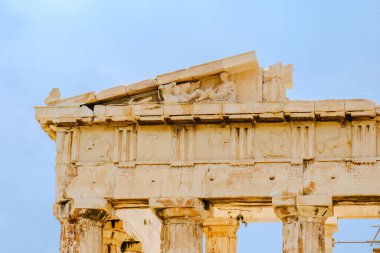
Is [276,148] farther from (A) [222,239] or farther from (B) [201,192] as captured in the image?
(A) [222,239]

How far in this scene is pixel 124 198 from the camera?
32875mm

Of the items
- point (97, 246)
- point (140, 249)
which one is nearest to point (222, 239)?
point (140, 249)

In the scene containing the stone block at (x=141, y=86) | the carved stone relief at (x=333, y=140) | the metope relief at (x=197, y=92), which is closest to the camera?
the carved stone relief at (x=333, y=140)

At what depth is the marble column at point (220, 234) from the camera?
36.8 meters

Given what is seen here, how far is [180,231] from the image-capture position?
107 feet

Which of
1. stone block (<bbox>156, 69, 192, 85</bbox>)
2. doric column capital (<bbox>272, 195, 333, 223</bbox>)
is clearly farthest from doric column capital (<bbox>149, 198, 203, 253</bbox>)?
stone block (<bbox>156, 69, 192, 85</bbox>)

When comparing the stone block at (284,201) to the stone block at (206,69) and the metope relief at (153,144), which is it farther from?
the stone block at (206,69)

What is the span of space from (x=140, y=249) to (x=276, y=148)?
699cm

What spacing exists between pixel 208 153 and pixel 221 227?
14.8 ft

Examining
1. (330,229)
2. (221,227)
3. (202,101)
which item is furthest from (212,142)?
(330,229)

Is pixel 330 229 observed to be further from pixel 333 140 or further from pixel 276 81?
pixel 276 81

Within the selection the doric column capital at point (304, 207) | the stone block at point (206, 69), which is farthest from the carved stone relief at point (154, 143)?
the doric column capital at point (304, 207)

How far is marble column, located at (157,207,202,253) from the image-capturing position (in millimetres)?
32594

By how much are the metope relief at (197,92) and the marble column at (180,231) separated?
8.48 ft
